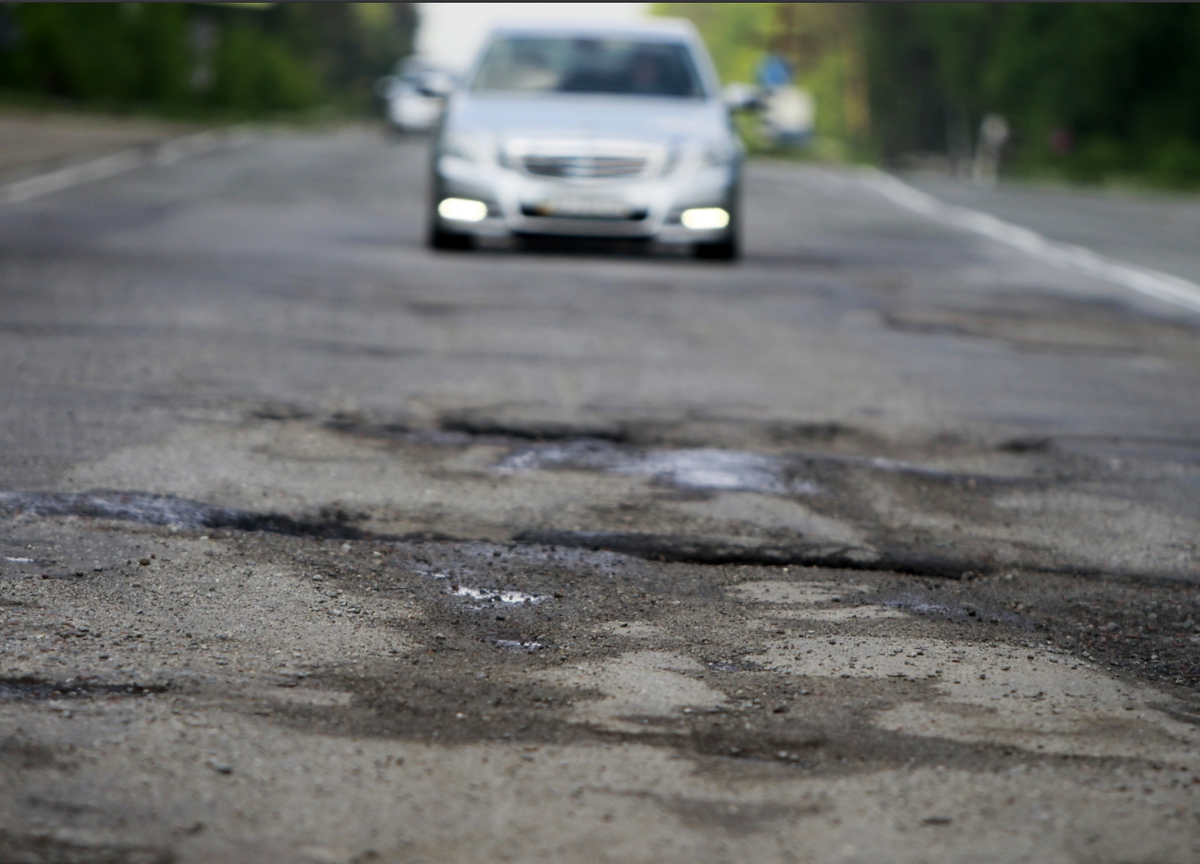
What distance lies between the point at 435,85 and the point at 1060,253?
5675mm

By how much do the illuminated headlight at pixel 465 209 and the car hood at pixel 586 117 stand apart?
50 centimetres

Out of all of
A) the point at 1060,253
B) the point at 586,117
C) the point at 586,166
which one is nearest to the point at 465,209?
the point at 586,166

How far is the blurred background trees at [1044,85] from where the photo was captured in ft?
120

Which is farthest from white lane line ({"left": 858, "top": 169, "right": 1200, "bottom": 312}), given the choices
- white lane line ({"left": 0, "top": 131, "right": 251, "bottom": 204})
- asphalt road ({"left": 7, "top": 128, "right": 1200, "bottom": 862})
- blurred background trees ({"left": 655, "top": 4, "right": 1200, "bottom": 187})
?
blurred background trees ({"left": 655, "top": 4, "right": 1200, "bottom": 187})

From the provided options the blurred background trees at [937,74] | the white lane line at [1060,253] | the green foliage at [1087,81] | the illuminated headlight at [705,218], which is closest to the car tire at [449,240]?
the illuminated headlight at [705,218]

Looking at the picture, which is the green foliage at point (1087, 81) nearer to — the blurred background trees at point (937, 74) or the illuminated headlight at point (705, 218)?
the blurred background trees at point (937, 74)

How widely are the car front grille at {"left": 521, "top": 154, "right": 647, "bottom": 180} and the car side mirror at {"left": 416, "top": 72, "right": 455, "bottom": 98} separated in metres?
1.50

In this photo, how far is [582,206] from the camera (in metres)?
12.7

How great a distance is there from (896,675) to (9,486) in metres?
2.74

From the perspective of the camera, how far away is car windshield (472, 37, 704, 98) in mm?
13602

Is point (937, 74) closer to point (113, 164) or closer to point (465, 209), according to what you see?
point (113, 164)

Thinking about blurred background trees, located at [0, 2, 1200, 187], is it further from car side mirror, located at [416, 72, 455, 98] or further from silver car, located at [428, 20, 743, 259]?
silver car, located at [428, 20, 743, 259]

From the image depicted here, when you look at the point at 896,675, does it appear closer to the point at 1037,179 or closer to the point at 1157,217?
the point at 1157,217

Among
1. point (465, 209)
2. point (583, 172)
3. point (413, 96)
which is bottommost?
point (465, 209)
